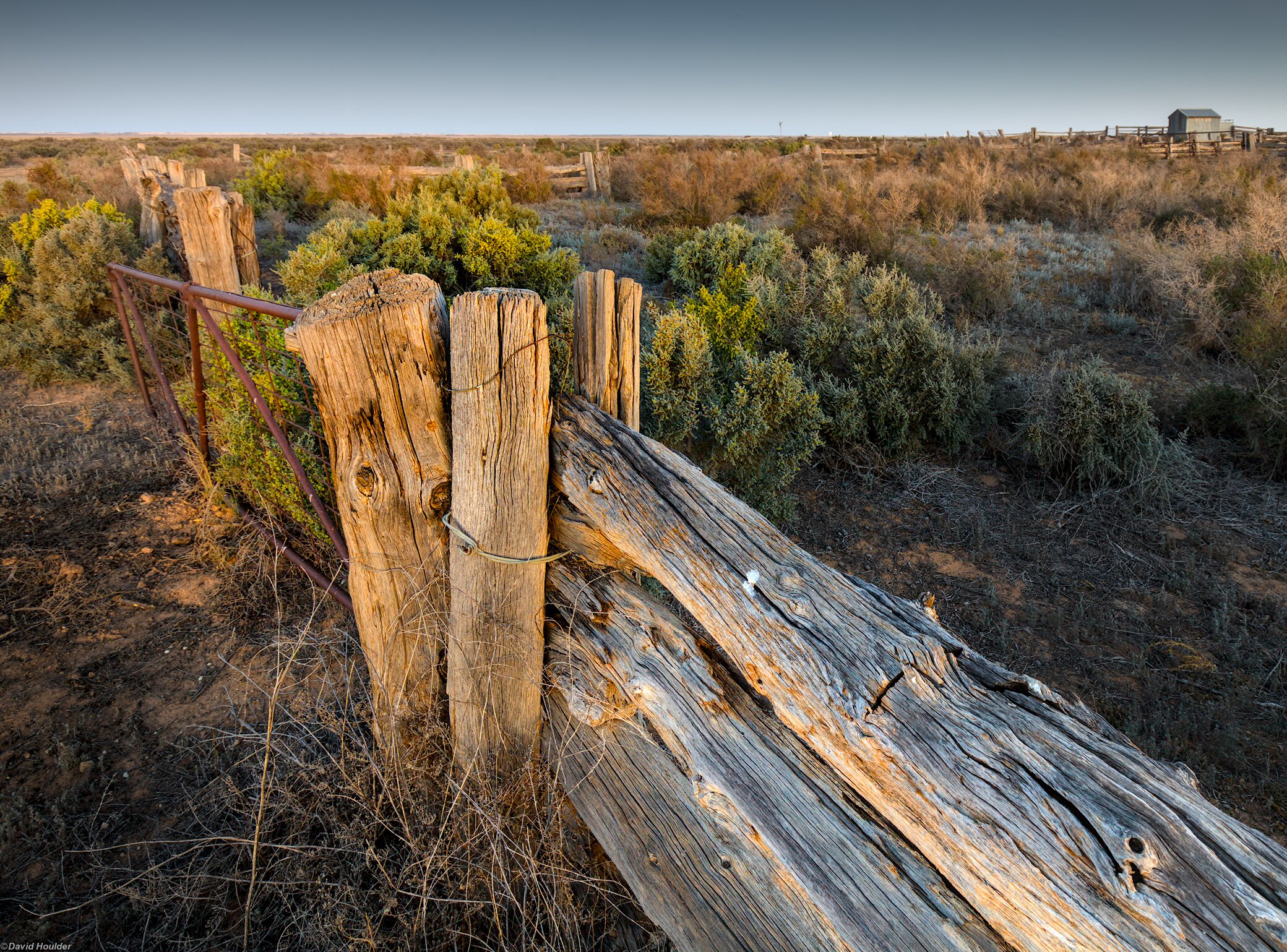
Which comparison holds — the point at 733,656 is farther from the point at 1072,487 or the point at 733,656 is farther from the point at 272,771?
the point at 1072,487

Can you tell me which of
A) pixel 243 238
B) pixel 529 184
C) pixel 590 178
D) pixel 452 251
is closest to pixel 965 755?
pixel 243 238

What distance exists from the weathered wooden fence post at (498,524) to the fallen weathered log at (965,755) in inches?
9.9

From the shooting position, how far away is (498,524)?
1882 millimetres

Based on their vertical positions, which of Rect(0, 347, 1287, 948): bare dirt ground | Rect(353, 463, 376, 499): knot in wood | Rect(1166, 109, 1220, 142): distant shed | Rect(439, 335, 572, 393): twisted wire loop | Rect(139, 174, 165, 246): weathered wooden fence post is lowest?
Rect(0, 347, 1287, 948): bare dirt ground

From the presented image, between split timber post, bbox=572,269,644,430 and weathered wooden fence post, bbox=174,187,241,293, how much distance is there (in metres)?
3.79

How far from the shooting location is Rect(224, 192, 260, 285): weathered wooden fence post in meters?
4.80

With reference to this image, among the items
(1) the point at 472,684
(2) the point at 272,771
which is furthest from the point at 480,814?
(2) the point at 272,771

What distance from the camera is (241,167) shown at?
20.5 metres

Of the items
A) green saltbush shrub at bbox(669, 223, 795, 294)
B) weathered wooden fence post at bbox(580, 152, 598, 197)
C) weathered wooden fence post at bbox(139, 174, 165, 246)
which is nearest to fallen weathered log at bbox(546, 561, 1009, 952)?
green saltbush shrub at bbox(669, 223, 795, 294)

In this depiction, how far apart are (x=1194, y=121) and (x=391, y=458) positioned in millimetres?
42887

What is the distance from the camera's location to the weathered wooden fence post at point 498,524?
5.75 feet

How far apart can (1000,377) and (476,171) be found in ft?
23.8

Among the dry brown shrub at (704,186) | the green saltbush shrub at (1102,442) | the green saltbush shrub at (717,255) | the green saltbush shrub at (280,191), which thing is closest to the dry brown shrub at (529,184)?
the dry brown shrub at (704,186)

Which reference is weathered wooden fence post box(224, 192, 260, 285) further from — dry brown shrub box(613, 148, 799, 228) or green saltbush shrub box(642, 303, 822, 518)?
dry brown shrub box(613, 148, 799, 228)
